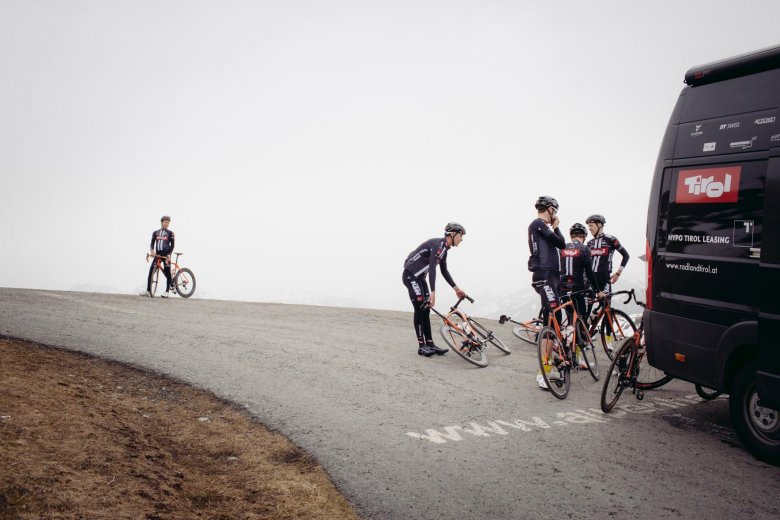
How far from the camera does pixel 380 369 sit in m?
7.57

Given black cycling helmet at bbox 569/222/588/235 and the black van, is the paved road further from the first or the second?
black cycling helmet at bbox 569/222/588/235

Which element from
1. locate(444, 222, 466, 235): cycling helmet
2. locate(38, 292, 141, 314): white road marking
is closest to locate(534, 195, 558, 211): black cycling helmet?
locate(444, 222, 466, 235): cycling helmet

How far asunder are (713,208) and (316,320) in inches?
356

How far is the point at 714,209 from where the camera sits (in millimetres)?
4953

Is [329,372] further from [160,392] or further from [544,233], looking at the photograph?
[544,233]

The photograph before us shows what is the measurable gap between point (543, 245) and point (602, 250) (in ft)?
10.8

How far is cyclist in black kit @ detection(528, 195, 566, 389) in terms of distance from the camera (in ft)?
23.8

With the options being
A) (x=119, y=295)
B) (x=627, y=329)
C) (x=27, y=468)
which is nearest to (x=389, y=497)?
(x=27, y=468)

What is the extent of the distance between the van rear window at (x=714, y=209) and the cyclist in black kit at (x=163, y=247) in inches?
570

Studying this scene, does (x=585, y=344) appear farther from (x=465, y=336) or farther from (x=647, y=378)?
(x=465, y=336)

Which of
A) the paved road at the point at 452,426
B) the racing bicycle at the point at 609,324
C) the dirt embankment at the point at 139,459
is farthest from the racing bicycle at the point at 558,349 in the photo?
the dirt embankment at the point at 139,459

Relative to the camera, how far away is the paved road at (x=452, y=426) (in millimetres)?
3805

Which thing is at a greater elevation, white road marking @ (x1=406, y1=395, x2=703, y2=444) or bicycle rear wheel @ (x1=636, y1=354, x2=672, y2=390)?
bicycle rear wheel @ (x1=636, y1=354, x2=672, y2=390)

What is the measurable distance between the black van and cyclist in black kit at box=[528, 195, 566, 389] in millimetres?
1721
